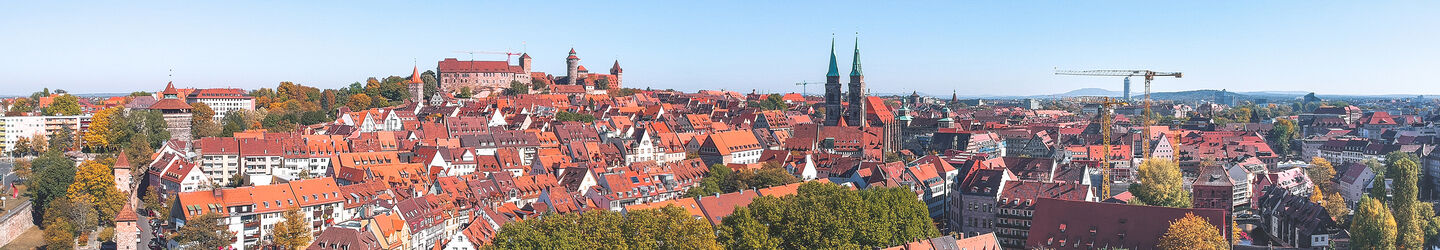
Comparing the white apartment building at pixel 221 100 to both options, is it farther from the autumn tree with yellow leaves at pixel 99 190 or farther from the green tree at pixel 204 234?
the green tree at pixel 204 234

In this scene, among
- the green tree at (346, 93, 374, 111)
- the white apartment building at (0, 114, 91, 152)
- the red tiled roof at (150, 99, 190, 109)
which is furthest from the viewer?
the green tree at (346, 93, 374, 111)

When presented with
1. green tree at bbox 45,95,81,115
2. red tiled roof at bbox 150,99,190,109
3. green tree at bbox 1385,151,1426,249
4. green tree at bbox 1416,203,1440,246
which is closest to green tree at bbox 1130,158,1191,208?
green tree at bbox 1385,151,1426,249

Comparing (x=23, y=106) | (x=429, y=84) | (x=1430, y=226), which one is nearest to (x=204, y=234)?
(x=23, y=106)

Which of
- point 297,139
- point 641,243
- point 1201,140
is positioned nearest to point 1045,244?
point 641,243

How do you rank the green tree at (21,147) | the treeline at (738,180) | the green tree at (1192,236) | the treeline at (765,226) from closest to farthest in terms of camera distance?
the treeline at (765,226) → the green tree at (1192,236) → the treeline at (738,180) → the green tree at (21,147)

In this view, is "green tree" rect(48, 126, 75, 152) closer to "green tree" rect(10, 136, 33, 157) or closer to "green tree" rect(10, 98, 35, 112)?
"green tree" rect(10, 136, 33, 157)

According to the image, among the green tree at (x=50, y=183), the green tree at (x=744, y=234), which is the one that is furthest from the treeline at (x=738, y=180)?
the green tree at (x=50, y=183)

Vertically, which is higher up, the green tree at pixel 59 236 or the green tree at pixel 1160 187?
the green tree at pixel 1160 187
